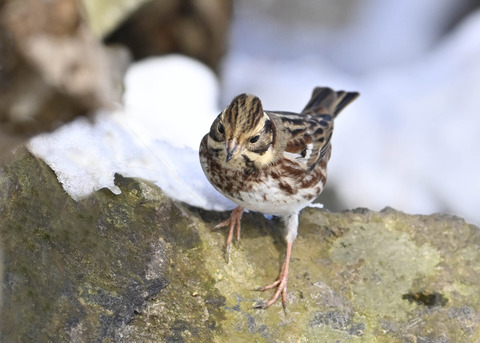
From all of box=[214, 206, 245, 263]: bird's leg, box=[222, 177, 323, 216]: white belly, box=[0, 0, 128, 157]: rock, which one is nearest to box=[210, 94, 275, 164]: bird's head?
box=[222, 177, 323, 216]: white belly

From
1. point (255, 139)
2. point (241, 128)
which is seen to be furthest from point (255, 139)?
point (241, 128)

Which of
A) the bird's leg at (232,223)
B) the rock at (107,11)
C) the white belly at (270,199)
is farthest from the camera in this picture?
the rock at (107,11)

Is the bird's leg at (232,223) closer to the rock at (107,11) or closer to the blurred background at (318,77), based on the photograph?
the blurred background at (318,77)

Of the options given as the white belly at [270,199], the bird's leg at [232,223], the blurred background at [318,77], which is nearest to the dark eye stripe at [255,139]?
the white belly at [270,199]

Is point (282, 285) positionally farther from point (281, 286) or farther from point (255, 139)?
point (255, 139)

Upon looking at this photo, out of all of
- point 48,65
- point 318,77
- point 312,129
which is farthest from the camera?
point 318,77

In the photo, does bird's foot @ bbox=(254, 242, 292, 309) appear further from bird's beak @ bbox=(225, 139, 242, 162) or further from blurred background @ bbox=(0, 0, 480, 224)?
blurred background @ bbox=(0, 0, 480, 224)

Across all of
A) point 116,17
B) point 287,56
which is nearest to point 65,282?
point 116,17
